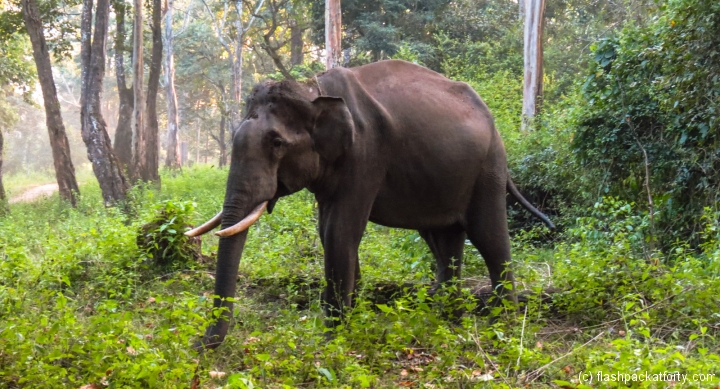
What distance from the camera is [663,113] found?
28.1 feet

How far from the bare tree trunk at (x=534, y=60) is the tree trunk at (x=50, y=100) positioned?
1132 cm

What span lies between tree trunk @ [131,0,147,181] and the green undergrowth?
12437 millimetres

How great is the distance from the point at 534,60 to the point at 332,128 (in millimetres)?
12413

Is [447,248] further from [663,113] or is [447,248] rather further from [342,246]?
[663,113]

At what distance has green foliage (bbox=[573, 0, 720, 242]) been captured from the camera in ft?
23.8

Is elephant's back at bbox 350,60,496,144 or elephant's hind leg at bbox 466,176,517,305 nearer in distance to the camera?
elephant's back at bbox 350,60,496,144

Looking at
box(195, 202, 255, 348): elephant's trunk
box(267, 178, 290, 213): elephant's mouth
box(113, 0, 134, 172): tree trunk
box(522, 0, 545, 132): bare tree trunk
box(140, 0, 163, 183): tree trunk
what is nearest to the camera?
box(195, 202, 255, 348): elephant's trunk

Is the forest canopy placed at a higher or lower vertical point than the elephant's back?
lower

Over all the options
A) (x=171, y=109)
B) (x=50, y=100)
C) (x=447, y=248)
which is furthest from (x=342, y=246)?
(x=171, y=109)

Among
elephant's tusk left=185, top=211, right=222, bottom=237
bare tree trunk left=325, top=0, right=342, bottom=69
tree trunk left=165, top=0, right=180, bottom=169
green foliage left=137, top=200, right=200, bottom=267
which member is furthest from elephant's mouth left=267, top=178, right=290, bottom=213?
tree trunk left=165, top=0, right=180, bottom=169

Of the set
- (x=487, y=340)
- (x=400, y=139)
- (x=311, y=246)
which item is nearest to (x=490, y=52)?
(x=311, y=246)

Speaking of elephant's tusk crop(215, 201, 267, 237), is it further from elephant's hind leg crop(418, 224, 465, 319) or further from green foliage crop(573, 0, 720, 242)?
green foliage crop(573, 0, 720, 242)

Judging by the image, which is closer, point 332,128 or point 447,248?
point 332,128

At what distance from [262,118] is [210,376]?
208cm
